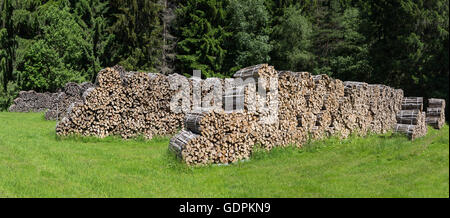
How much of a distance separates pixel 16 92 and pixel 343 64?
29.8 m

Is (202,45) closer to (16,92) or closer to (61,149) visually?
(16,92)

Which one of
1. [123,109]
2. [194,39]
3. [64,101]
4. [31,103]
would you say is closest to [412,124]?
[123,109]

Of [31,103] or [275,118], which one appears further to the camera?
[31,103]

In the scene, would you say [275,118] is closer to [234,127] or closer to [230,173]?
[234,127]

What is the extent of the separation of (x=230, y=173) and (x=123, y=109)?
20.5 feet

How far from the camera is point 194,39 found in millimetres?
35844

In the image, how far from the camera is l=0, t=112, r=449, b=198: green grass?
6.02m

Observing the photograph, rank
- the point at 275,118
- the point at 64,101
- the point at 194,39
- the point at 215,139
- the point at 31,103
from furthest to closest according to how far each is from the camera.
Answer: the point at 194,39, the point at 31,103, the point at 64,101, the point at 275,118, the point at 215,139

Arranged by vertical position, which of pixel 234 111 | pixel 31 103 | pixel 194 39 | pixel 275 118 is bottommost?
pixel 31 103

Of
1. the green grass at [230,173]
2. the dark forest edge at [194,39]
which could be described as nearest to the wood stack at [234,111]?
the green grass at [230,173]

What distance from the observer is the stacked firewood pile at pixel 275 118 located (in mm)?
8531

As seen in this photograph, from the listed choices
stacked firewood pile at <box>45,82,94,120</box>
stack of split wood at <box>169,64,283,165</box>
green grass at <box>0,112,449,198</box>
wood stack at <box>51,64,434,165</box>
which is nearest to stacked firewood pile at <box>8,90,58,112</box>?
stacked firewood pile at <box>45,82,94,120</box>

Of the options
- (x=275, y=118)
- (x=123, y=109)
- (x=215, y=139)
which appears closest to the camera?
(x=215, y=139)

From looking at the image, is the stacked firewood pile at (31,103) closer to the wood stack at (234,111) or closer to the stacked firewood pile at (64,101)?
the stacked firewood pile at (64,101)
